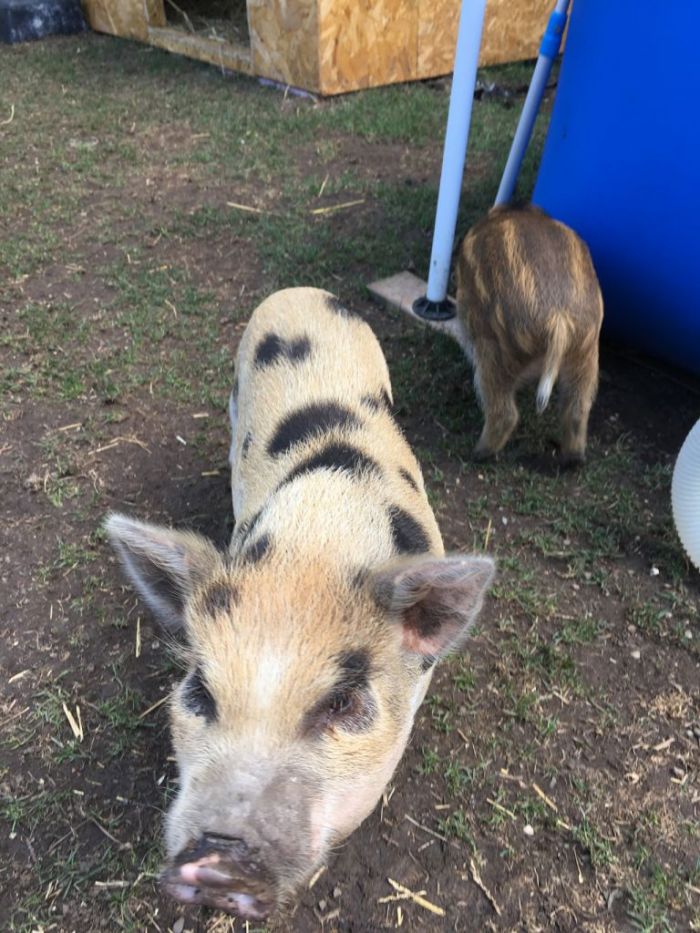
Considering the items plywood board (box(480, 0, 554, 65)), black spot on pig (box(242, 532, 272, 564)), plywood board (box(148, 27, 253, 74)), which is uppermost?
black spot on pig (box(242, 532, 272, 564))

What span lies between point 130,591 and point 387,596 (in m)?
1.61

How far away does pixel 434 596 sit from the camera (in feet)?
5.18

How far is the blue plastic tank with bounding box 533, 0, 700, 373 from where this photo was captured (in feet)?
10.3

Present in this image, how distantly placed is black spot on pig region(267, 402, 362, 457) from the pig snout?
1263 millimetres

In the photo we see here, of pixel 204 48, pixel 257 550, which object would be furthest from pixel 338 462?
pixel 204 48

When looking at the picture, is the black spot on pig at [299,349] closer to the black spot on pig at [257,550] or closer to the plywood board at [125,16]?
the black spot on pig at [257,550]

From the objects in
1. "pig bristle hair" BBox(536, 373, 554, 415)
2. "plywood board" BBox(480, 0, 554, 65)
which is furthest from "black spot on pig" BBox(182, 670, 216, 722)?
"plywood board" BBox(480, 0, 554, 65)

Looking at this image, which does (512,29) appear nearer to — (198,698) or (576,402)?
(576,402)

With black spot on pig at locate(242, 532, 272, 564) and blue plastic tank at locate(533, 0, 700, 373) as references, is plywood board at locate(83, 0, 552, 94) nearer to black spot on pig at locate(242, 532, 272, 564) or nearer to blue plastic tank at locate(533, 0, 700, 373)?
blue plastic tank at locate(533, 0, 700, 373)

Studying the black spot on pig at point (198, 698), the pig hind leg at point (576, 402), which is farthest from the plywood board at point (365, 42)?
the black spot on pig at point (198, 698)

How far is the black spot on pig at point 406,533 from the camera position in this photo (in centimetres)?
193

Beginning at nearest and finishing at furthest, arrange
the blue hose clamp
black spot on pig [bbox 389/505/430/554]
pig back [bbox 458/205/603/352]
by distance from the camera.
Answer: black spot on pig [bbox 389/505/430/554], pig back [bbox 458/205/603/352], the blue hose clamp

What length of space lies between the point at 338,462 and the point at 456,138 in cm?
240

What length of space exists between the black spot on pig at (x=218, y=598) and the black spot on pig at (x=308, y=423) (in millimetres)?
796
